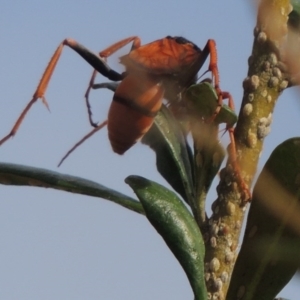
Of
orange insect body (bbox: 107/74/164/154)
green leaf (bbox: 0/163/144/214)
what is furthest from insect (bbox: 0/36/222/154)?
green leaf (bbox: 0/163/144/214)

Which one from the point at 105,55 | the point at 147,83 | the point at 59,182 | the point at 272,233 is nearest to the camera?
the point at 272,233

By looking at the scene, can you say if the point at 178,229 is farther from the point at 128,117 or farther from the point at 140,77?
the point at 140,77

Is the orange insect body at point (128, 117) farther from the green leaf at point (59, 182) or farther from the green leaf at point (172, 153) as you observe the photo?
the green leaf at point (59, 182)

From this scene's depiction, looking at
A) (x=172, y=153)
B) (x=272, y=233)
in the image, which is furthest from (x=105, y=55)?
(x=272, y=233)

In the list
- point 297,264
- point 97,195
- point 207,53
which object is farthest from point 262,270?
point 207,53

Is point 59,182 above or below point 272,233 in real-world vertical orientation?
above

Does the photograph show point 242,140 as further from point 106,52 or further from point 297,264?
point 106,52

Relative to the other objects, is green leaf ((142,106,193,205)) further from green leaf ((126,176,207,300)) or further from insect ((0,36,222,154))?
green leaf ((126,176,207,300))
